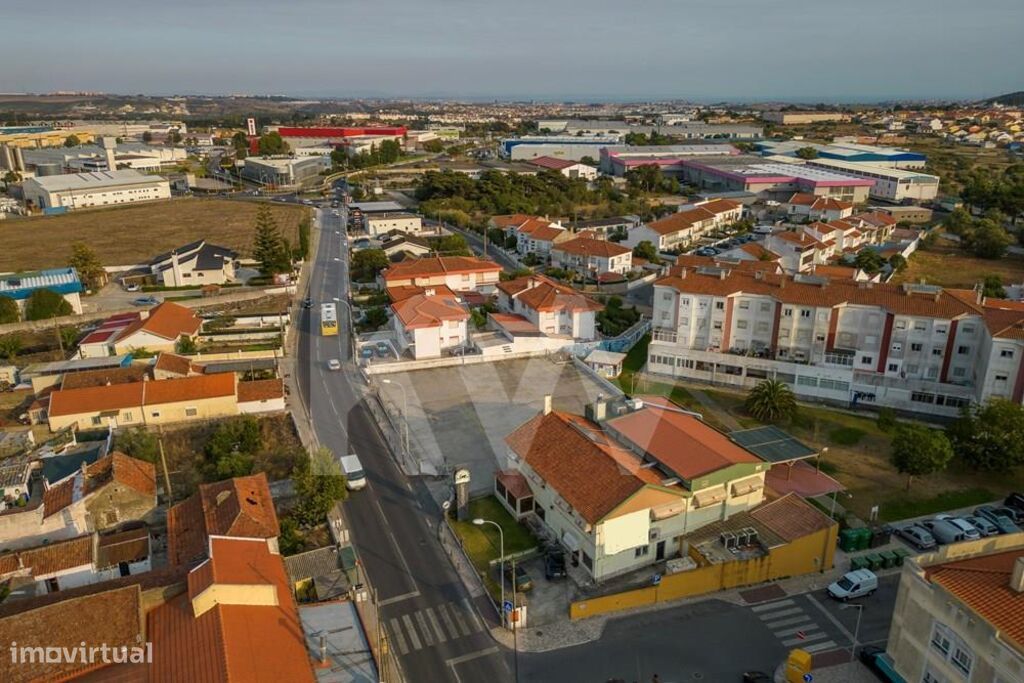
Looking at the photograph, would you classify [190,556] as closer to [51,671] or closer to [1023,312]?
[51,671]

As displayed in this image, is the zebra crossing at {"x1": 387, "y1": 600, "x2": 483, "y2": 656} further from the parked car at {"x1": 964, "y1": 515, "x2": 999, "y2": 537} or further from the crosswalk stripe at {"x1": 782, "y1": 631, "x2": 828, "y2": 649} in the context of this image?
the parked car at {"x1": 964, "y1": 515, "x2": 999, "y2": 537}

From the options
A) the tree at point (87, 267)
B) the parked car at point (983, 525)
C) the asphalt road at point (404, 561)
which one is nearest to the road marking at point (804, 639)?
the asphalt road at point (404, 561)

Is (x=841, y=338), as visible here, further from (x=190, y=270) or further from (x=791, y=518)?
(x=190, y=270)

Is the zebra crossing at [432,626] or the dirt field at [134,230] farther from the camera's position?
the dirt field at [134,230]

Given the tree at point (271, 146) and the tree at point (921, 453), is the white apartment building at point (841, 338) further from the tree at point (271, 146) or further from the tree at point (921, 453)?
the tree at point (271, 146)

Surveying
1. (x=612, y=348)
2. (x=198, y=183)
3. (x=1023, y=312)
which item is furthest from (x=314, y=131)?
(x=1023, y=312)

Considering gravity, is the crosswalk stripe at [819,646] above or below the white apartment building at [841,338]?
below
